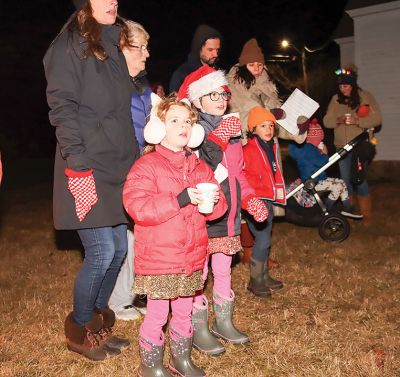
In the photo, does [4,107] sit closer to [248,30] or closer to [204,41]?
[248,30]

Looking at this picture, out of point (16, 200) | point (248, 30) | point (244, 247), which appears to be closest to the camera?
point (244, 247)

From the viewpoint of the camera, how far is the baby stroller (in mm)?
7043

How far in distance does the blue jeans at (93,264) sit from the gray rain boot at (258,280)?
1737mm

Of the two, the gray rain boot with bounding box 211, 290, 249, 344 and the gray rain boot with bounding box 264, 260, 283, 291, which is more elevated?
the gray rain boot with bounding box 211, 290, 249, 344

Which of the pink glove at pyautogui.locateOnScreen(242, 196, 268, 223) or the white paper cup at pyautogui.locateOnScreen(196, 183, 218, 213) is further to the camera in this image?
the pink glove at pyautogui.locateOnScreen(242, 196, 268, 223)

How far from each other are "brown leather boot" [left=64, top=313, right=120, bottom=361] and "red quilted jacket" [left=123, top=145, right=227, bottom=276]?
0.89 m

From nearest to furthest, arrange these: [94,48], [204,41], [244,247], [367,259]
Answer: [94,48] < [204,41] < [244,247] < [367,259]

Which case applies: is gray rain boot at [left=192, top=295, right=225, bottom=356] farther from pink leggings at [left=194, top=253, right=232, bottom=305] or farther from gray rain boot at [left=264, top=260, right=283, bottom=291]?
gray rain boot at [left=264, top=260, right=283, bottom=291]

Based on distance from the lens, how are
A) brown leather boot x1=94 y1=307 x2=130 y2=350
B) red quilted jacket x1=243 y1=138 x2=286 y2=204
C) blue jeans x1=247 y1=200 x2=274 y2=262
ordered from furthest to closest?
blue jeans x1=247 y1=200 x2=274 y2=262
red quilted jacket x1=243 y1=138 x2=286 y2=204
brown leather boot x1=94 y1=307 x2=130 y2=350

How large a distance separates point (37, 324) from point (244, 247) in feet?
7.69

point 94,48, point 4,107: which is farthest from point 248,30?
point 94,48

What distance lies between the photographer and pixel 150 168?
134 inches

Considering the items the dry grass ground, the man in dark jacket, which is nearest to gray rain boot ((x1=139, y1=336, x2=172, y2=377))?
the dry grass ground

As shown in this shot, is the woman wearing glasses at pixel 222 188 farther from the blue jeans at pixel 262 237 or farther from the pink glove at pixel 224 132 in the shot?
the blue jeans at pixel 262 237
